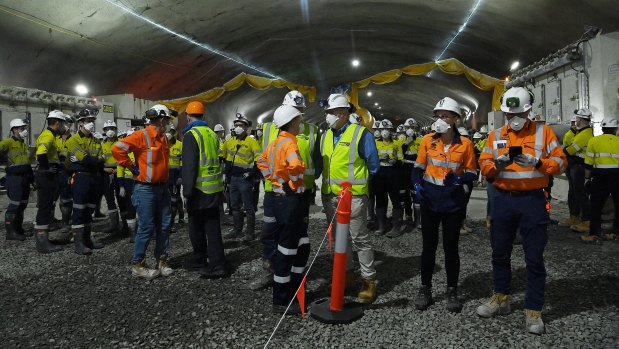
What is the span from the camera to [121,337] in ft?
10.6

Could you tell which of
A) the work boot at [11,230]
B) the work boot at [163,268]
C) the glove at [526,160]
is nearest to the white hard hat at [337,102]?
the glove at [526,160]

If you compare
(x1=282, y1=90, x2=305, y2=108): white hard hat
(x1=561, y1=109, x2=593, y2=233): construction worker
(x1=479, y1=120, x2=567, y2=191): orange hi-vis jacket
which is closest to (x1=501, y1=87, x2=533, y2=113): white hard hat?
(x1=479, y1=120, x2=567, y2=191): orange hi-vis jacket

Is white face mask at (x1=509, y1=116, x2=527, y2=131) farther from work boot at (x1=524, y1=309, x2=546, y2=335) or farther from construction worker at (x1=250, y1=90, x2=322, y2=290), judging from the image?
construction worker at (x1=250, y1=90, x2=322, y2=290)

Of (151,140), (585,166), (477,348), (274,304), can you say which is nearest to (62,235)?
(151,140)

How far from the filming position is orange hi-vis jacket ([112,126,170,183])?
4.48 meters

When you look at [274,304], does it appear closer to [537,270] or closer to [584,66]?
[537,270]

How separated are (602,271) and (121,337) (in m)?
4.94

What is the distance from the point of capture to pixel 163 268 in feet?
15.7

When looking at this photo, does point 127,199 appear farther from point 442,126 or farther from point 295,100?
point 442,126

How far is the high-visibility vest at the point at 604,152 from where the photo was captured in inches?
235

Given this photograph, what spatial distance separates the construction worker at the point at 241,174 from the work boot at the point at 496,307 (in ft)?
12.1

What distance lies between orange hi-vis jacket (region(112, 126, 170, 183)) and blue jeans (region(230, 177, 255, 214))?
183 cm

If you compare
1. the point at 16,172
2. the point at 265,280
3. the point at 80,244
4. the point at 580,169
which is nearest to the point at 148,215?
the point at 265,280

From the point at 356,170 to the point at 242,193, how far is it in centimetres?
301
